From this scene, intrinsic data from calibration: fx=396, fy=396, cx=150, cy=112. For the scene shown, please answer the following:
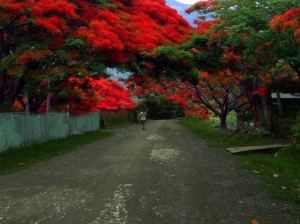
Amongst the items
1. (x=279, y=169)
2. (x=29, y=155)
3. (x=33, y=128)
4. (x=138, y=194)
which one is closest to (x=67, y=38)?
(x=29, y=155)

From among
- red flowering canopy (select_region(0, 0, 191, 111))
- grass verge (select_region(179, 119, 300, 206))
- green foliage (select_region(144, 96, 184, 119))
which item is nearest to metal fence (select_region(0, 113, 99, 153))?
red flowering canopy (select_region(0, 0, 191, 111))

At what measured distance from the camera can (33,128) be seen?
18359 mm

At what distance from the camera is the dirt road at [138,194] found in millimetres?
6664

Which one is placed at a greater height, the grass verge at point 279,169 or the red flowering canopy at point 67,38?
the red flowering canopy at point 67,38

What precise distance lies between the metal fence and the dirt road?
3368 millimetres

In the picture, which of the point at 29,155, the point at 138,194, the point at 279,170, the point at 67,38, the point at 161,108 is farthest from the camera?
the point at 161,108

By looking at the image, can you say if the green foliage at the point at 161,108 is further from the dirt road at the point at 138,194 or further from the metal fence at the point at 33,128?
the dirt road at the point at 138,194

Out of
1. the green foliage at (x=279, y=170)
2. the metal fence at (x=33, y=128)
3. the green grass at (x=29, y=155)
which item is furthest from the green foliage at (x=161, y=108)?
the green foliage at (x=279, y=170)

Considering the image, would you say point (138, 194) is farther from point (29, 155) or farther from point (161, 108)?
point (161, 108)

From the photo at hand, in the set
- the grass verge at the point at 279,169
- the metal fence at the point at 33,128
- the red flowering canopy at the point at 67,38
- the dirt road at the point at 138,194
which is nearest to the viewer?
the dirt road at the point at 138,194

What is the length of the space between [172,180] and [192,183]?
1.74ft

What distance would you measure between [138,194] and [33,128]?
1145 cm

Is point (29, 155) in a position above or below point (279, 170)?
above

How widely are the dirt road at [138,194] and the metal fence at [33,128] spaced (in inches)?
133
